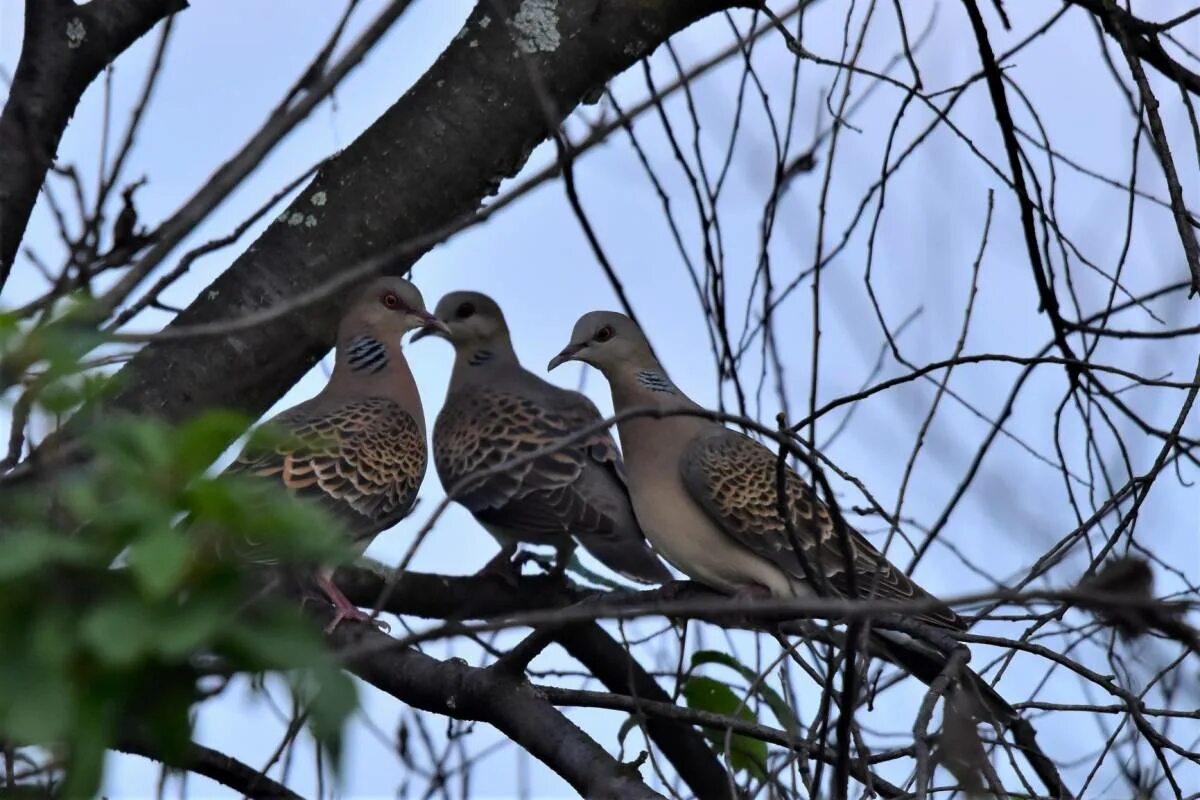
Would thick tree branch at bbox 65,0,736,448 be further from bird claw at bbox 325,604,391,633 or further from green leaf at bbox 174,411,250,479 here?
green leaf at bbox 174,411,250,479

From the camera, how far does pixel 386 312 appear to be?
16.4 ft

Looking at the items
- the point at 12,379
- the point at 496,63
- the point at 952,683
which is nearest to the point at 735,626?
the point at 952,683

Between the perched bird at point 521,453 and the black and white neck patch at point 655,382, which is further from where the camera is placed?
the black and white neck patch at point 655,382

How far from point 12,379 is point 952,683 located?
1633 millimetres

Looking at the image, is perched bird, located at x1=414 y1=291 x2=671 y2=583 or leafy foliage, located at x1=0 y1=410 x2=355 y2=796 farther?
perched bird, located at x1=414 y1=291 x2=671 y2=583

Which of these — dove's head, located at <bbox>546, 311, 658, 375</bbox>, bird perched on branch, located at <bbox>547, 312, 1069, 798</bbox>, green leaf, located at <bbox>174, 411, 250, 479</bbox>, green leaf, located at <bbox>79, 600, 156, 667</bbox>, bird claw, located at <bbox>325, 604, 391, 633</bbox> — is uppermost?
dove's head, located at <bbox>546, 311, 658, 375</bbox>

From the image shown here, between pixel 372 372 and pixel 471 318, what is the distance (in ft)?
1.96

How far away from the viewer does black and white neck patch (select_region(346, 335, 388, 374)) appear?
491cm

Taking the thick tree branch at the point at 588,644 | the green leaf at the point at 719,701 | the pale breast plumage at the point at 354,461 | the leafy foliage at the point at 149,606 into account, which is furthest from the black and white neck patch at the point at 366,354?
the leafy foliage at the point at 149,606

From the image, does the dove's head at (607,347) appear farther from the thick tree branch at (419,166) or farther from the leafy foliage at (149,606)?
the leafy foliage at (149,606)

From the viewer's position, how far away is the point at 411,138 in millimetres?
3518

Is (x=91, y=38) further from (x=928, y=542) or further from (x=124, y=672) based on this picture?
(x=124, y=672)

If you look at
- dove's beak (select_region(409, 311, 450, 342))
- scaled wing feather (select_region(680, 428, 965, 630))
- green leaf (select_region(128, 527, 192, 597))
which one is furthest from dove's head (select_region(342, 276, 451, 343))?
green leaf (select_region(128, 527, 192, 597))

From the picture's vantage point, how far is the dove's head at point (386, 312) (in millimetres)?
4984
